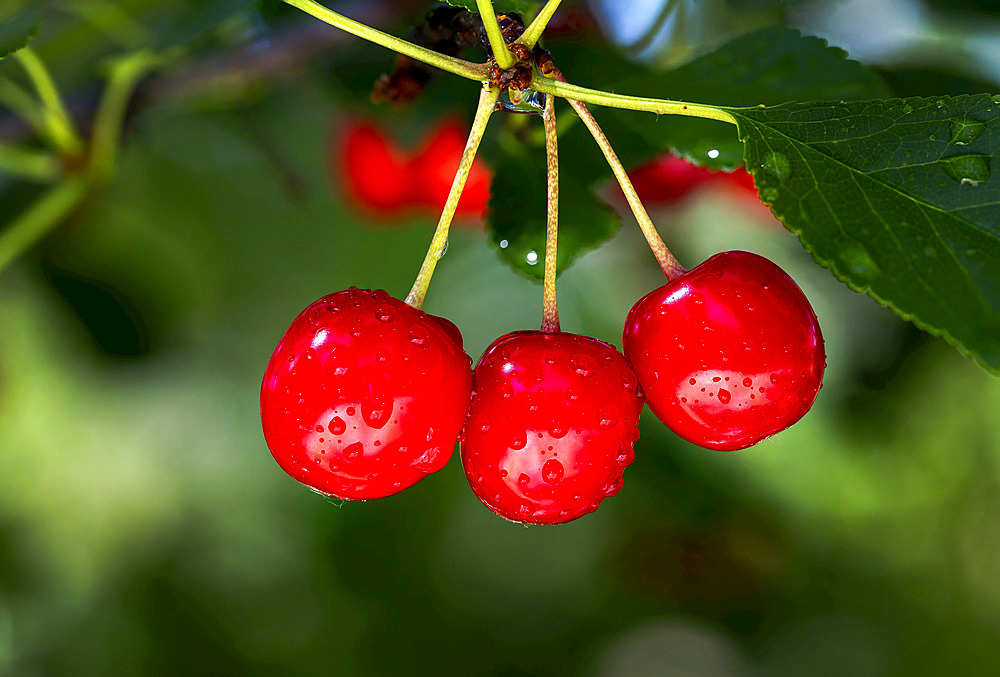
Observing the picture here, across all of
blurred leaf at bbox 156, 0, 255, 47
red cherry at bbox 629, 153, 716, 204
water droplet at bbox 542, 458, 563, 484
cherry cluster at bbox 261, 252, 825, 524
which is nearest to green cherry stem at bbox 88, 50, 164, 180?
blurred leaf at bbox 156, 0, 255, 47

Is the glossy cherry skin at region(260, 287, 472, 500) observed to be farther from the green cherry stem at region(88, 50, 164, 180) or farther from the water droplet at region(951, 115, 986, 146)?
the green cherry stem at region(88, 50, 164, 180)

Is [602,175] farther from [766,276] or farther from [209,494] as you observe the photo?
[209,494]

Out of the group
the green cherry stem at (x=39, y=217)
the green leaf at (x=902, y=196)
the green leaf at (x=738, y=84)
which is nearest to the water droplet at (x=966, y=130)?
the green leaf at (x=902, y=196)

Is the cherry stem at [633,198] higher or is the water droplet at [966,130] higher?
the water droplet at [966,130]

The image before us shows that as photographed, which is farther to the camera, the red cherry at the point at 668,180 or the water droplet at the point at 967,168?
the red cherry at the point at 668,180

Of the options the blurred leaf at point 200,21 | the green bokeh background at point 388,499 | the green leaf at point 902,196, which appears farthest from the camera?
the green bokeh background at point 388,499

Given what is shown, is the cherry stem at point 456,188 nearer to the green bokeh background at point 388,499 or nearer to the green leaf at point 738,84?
the green leaf at point 738,84

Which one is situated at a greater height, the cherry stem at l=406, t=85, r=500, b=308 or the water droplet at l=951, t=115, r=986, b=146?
the water droplet at l=951, t=115, r=986, b=146
